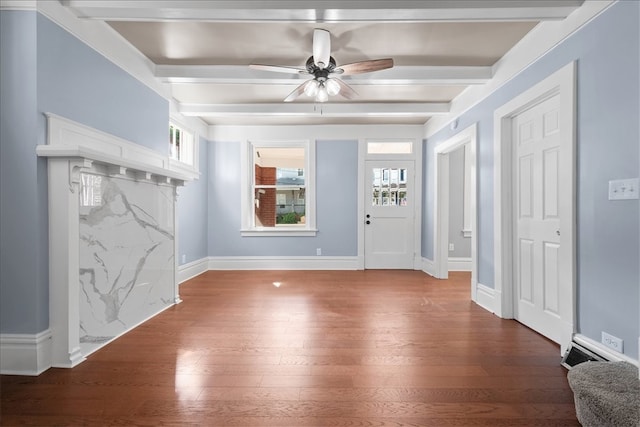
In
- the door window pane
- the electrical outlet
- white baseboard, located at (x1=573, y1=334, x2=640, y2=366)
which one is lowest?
white baseboard, located at (x1=573, y1=334, x2=640, y2=366)

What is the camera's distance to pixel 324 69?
121 inches

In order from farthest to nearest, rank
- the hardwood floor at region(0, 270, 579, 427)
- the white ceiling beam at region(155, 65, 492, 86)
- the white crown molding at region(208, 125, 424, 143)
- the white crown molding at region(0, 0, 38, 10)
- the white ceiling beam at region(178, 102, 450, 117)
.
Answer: the white crown molding at region(208, 125, 424, 143), the white ceiling beam at region(178, 102, 450, 117), the white ceiling beam at region(155, 65, 492, 86), the white crown molding at region(0, 0, 38, 10), the hardwood floor at region(0, 270, 579, 427)

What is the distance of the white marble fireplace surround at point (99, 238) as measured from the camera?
2.14 m

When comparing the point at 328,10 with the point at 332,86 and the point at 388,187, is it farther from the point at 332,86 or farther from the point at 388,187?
the point at 388,187

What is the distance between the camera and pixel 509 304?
3182 millimetres

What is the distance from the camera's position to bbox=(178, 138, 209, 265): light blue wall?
479 cm

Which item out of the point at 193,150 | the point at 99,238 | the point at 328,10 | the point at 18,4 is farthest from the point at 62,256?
the point at 193,150

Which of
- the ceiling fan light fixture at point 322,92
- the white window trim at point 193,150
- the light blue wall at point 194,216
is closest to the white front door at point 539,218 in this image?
the ceiling fan light fixture at point 322,92

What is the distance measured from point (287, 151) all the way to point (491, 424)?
5071mm

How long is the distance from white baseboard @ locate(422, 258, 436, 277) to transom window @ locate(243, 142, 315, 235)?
204 cm

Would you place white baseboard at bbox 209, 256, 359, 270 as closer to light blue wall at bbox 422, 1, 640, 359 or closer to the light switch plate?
light blue wall at bbox 422, 1, 640, 359

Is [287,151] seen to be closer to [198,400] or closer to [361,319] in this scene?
[361,319]

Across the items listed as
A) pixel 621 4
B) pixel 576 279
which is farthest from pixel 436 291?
pixel 621 4

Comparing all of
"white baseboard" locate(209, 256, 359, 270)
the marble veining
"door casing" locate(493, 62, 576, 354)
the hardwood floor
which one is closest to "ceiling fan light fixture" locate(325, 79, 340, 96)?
"door casing" locate(493, 62, 576, 354)
